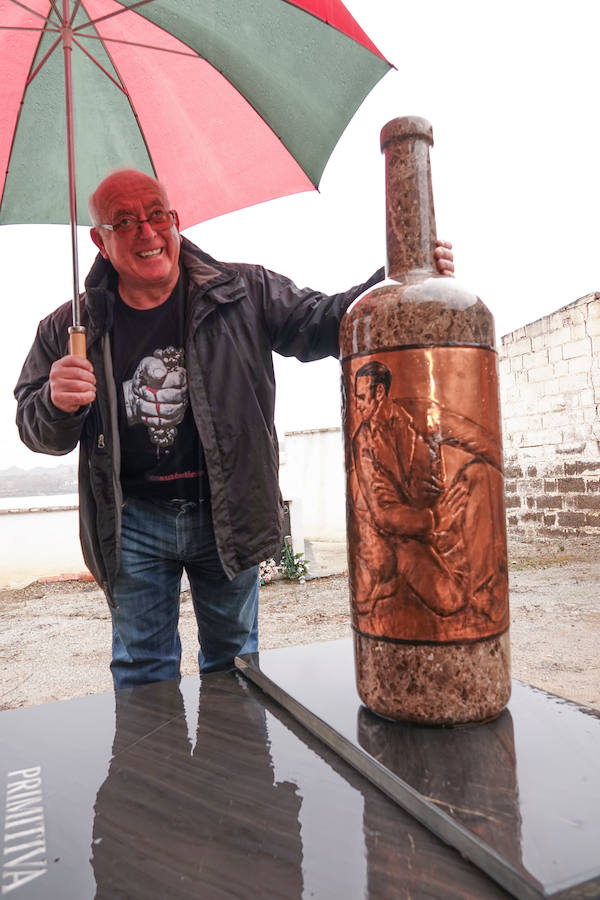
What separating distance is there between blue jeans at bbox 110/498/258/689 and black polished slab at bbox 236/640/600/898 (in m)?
0.72

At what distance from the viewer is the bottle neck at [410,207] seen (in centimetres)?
78

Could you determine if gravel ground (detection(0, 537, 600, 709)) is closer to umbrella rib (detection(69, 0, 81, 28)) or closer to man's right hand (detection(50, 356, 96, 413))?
man's right hand (detection(50, 356, 96, 413))

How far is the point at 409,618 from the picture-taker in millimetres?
714

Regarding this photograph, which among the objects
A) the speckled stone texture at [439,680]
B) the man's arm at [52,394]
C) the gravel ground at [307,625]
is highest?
the man's arm at [52,394]

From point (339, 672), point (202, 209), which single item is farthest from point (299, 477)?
point (339, 672)

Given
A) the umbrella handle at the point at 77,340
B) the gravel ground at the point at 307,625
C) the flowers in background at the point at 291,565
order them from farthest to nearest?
the flowers in background at the point at 291,565
the gravel ground at the point at 307,625
the umbrella handle at the point at 77,340

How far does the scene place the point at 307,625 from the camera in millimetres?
4930

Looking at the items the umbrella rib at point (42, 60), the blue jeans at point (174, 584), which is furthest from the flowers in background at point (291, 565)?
the umbrella rib at point (42, 60)

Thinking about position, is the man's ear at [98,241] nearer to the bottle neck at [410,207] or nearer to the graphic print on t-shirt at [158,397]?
the graphic print on t-shirt at [158,397]

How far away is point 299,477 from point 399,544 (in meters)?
8.86

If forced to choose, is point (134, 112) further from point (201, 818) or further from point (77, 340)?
point (201, 818)

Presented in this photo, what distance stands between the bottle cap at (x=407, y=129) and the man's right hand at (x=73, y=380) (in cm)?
75

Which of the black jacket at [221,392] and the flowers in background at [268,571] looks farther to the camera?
the flowers in background at [268,571]

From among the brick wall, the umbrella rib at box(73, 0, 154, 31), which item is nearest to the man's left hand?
the umbrella rib at box(73, 0, 154, 31)
